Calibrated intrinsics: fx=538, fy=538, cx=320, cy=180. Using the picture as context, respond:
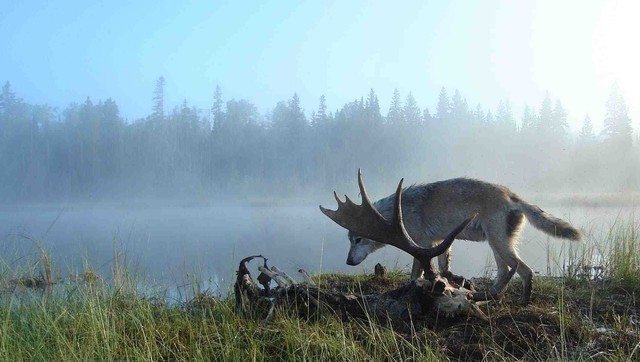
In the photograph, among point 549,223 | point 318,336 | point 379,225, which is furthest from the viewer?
point 549,223

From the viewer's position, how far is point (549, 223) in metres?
6.03

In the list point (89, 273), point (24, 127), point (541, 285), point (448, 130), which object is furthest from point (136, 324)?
point (24, 127)

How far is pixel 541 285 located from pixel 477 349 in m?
3.01

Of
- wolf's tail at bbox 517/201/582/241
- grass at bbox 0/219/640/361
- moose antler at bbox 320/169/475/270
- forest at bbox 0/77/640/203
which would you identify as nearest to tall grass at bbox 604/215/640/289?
wolf's tail at bbox 517/201/582/241

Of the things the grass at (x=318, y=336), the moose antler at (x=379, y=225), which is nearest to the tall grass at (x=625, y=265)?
the grass at (x=318, y=336)

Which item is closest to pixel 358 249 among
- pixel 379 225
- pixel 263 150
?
pixel 379 225

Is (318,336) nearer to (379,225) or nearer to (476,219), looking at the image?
(379,225)

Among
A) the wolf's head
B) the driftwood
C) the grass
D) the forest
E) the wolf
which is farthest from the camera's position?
the forest

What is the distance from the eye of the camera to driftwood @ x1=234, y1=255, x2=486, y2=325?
4504 mm

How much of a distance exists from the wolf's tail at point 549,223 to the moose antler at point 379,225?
5.95ft

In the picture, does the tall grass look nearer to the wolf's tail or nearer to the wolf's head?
the wolf's tail

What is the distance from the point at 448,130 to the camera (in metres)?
66.9

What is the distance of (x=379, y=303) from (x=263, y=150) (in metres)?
64.9

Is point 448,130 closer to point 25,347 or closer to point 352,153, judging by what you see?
point 352,153
